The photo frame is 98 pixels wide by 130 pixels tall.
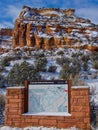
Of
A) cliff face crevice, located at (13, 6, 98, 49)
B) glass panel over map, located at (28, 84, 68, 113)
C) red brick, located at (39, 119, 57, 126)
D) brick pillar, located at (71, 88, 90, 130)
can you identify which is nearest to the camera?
brick pillar, located at (71, 88, 90, 130)

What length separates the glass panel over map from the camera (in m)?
8.10

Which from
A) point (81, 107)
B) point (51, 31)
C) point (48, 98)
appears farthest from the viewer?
point (51, 31)

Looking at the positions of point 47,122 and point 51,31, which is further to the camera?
point 51,31

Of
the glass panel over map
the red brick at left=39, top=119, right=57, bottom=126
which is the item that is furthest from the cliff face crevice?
the red brick at left=39, top=119, right=57, bottom=126

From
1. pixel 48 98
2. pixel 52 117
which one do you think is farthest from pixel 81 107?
pixel 48 98

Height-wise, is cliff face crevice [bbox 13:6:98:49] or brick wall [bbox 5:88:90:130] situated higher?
cliff face crevice [bbox 13:6:98:49]

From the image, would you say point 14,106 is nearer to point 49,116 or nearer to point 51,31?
point 49,116

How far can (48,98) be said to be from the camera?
820 centimetres

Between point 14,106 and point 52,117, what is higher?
point 14,106

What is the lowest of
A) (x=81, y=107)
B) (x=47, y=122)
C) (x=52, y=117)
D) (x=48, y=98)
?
(x=47, y=122)

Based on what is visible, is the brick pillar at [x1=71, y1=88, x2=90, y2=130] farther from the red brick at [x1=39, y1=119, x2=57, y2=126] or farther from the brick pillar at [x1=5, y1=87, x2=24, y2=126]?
the brick pillar at [x1=5, y1=87, x2=24, y2=126]

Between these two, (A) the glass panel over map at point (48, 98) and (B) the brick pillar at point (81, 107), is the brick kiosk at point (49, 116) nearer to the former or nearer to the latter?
(B) the brick pillar at point (81, 107)

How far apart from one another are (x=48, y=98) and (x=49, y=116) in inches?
19.5

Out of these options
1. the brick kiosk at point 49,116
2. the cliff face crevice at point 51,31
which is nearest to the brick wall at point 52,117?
the brick kiosk at point 49,116
